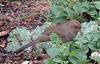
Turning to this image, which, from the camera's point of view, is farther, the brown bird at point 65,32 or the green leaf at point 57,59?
the brown bird at point 65,32

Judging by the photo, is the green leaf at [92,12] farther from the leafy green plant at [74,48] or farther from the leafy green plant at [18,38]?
the leafy green plant at [18,38]

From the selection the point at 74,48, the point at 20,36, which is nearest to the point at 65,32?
the point at 74,48

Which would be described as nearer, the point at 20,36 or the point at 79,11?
the point at 79,11

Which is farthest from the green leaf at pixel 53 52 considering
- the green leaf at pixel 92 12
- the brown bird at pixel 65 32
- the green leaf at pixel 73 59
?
the green leaf at pixel 92 12

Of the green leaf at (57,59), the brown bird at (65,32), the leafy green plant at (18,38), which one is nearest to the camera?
the green leaf at (57,59)

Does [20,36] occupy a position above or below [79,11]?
below

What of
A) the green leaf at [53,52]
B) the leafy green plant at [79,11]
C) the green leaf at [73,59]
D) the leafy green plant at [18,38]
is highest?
the leafy green plant at [79,11]

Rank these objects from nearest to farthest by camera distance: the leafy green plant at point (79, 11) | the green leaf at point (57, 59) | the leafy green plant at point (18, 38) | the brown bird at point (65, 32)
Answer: the green leaf at point (57, 59) < the brown bird at point (65, 32) < the leafy green plant at point (79, 11) < the leafy green plant at point (18, 38)

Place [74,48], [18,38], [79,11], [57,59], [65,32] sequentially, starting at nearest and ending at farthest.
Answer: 1. [57,59]
2. [74,48]
3. [65,32]
4. [79,11]
5. [18,38]

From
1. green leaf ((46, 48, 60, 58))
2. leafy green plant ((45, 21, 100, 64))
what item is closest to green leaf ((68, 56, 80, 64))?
leafy green plant ((45, 21, 100, 64))

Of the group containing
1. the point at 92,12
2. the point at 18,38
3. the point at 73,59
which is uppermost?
the point at 92,12

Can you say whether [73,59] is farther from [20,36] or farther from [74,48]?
[20,36]

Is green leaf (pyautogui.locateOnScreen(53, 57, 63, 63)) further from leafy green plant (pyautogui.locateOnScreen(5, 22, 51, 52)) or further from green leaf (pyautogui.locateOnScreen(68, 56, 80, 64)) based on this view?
leafy green plant (pyautogui.locateOnScreen(5, 22, 51, 52))

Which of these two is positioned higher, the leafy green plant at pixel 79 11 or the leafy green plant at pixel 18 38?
the leafy green plant at pixel 79 11
